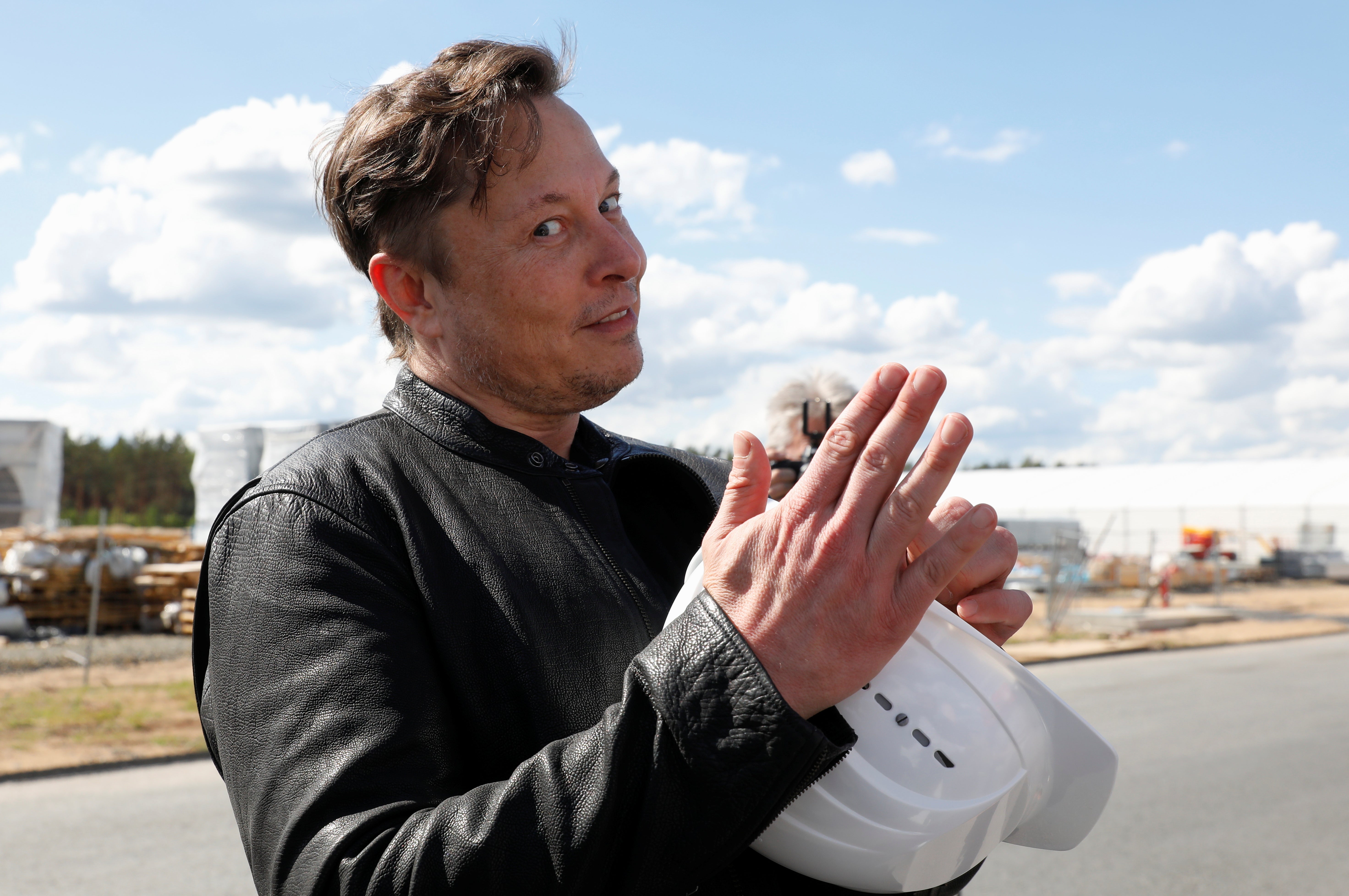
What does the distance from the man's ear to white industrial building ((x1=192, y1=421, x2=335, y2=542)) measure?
53.3ft

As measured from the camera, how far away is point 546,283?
152 cm

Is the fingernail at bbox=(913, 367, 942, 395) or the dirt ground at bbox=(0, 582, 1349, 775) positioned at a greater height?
the fingernail at bbox=(913, 367, 942, 395)

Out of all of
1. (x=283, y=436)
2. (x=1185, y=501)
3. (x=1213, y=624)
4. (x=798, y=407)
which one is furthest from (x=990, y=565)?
(x=1185, y=501)

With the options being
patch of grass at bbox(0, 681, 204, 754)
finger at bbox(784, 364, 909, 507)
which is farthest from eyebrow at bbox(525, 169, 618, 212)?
patch of grass at bbox(0, 681, 204, 754)

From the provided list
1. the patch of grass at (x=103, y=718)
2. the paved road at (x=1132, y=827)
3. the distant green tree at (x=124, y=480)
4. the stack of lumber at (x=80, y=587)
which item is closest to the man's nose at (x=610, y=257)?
the paved road at (x=1132, y=827)

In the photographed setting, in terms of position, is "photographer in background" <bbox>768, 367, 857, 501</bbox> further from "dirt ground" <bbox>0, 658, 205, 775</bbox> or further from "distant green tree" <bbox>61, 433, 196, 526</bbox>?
"distant green tree" <bbox>61, 433, 196, 526</bbox>

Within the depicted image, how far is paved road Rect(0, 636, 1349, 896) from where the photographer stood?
561cm

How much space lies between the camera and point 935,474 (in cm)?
96

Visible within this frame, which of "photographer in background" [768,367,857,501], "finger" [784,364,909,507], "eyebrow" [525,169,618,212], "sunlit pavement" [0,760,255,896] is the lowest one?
"sunlit pavement" [0,760,255,896]

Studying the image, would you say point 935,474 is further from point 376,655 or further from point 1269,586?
point 1269,586

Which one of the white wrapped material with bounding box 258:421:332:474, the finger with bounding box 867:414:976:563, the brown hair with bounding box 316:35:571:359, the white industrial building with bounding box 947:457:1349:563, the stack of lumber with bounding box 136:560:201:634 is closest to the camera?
the finger with bounding box 867:414:976:563

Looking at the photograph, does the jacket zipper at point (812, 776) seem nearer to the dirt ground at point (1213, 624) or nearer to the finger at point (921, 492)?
the finger at point (921, 492)

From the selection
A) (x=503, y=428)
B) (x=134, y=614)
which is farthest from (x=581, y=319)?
(x=134, y=614)

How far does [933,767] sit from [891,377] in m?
0.46
